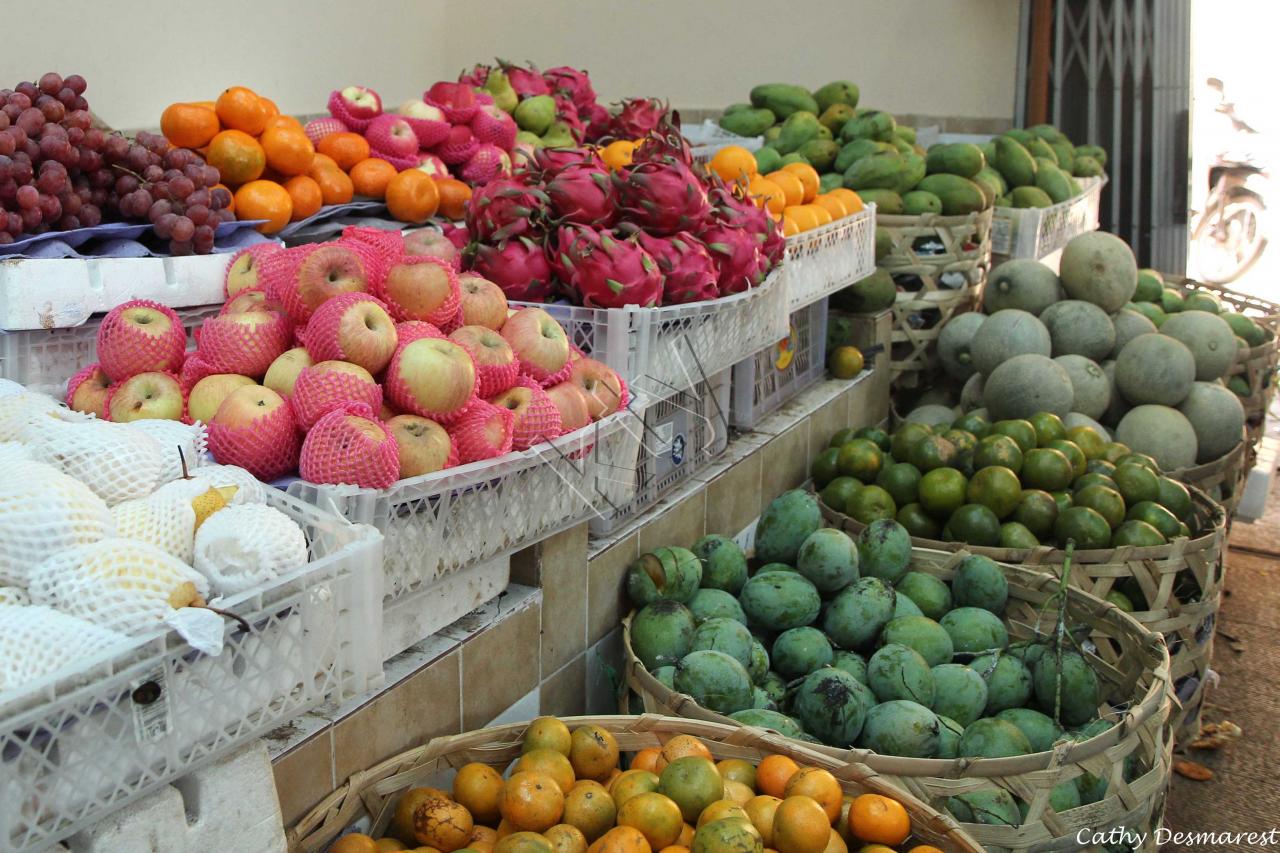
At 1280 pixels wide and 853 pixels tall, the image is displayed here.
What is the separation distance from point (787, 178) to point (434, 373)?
192 centimetres

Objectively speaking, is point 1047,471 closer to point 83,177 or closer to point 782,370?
point 782,370

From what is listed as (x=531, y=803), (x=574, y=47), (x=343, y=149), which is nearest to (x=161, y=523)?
(x=531, y=803)

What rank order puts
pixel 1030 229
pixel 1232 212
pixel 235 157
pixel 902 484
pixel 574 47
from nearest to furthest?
pixel 235 157 < pixel 902 484 < pixel 1030 229 < pixel 574 47 < pixel 1232 212

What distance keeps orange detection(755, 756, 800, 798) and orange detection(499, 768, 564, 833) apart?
0.32 m

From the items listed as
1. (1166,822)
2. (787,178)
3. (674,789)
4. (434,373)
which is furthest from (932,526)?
(434,373)

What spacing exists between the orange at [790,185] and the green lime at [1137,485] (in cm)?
117

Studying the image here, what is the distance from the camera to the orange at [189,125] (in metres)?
2.43

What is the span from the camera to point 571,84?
Answer: 11.7 ft

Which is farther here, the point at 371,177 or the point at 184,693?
the point at 371,177

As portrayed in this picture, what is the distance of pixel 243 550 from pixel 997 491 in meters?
2.03

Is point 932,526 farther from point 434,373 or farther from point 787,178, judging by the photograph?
point 434,373

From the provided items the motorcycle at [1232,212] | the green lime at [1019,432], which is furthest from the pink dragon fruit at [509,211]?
the motorcycle at [1232,212]

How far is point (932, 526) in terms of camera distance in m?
2.79

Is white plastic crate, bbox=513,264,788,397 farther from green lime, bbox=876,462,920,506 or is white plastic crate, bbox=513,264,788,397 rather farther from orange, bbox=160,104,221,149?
orange, bbox=160,104,221,149
